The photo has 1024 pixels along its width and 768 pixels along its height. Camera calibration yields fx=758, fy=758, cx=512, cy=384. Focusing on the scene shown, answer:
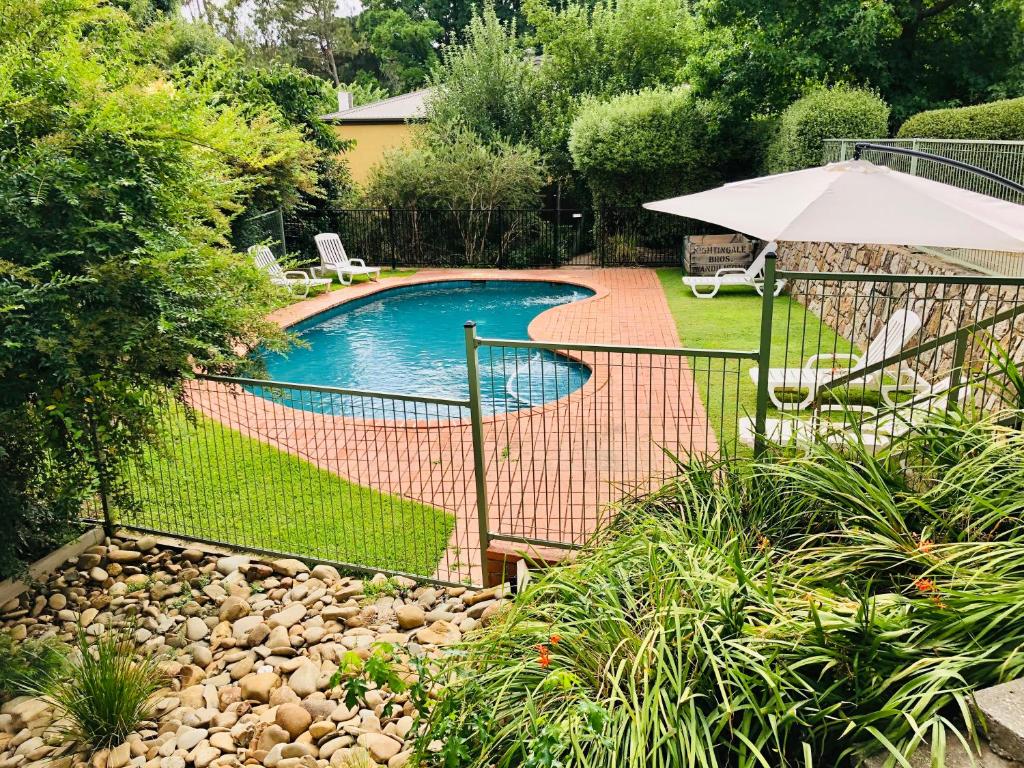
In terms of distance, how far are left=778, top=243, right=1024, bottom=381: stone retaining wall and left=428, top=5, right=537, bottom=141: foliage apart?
8.05 meters

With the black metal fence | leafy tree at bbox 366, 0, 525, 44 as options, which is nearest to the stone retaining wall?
the black metal fence

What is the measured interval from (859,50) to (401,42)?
3507cm

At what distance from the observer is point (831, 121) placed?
12.6 m

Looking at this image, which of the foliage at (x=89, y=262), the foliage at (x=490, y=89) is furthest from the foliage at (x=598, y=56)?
the foliage at (x=89, y=262)

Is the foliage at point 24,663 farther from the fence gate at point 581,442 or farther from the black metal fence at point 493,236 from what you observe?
the black metal fence at point 493,236

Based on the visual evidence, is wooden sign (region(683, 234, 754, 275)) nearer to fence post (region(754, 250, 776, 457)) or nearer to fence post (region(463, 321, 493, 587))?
fence post (region(754, 250, 776, 457))

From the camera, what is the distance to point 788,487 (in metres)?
3.72

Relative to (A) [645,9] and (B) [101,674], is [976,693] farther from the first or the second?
(A) [645,9]

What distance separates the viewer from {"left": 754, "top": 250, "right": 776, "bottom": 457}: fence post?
3.75 meters

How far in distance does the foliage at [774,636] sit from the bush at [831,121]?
10496 mm

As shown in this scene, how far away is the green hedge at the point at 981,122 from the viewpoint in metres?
9.25

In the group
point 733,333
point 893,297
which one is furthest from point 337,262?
point 893,297

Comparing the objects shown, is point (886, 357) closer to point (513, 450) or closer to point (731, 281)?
point (513, 450)

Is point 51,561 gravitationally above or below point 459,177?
below
